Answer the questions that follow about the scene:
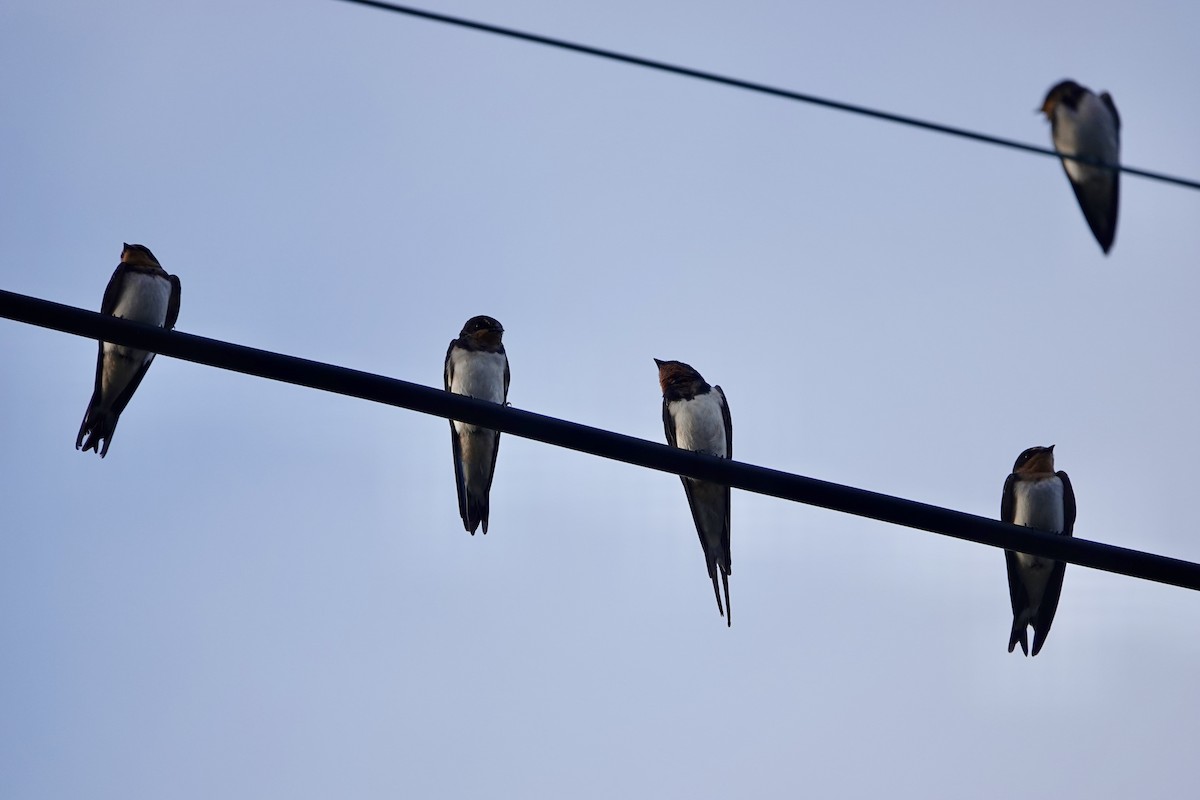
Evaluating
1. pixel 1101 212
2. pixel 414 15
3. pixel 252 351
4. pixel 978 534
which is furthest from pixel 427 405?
pixel 1101 212

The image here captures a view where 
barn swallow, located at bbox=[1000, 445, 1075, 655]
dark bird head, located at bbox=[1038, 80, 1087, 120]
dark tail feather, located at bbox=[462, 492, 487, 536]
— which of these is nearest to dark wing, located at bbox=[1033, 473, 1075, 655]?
barn swallow, located at bbox=[1000, 445, 1075, 655]

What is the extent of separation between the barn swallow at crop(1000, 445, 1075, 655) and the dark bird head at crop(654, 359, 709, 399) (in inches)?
72.1

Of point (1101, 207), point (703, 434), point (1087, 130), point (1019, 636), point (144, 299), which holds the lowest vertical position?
point (1019, 636)

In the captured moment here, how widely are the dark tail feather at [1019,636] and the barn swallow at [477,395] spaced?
2949 millimetres

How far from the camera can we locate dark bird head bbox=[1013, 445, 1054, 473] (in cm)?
751

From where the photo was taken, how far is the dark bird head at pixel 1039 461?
296 inches

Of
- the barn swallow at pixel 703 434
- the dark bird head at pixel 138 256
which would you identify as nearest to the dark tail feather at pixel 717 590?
the barn swallow at pixel 703 434

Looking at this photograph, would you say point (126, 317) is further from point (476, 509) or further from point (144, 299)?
point (476, 509)

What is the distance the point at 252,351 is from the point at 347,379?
25 cm

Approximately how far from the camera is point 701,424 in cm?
770

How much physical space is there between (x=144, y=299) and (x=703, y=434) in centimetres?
333

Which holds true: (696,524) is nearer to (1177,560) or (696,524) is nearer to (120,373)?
(120,373)

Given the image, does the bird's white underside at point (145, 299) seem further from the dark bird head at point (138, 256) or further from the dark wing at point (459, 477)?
the dark wing at point (459, 477)

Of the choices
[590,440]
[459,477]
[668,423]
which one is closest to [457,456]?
[459,477]
